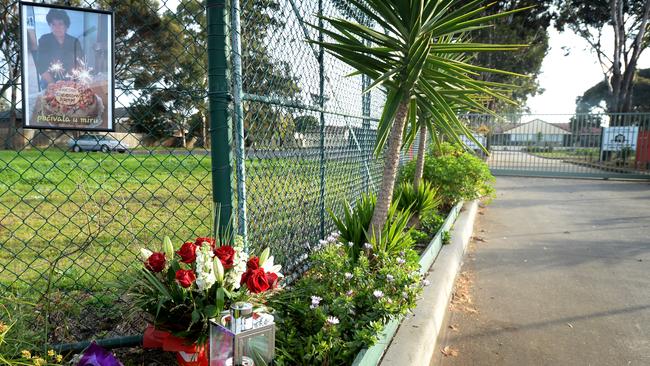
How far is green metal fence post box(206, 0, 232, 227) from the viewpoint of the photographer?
7.93 ft

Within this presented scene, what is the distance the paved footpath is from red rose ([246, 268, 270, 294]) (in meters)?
1.67

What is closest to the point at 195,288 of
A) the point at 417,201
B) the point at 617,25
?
the point at 417,201

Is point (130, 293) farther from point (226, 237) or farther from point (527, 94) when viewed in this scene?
point (527, 94)

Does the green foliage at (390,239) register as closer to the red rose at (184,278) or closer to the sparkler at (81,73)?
the red rose at (184,278)

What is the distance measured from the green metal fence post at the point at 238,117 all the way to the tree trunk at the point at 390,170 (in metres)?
1.24

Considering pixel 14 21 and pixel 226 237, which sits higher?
pixel 14 21

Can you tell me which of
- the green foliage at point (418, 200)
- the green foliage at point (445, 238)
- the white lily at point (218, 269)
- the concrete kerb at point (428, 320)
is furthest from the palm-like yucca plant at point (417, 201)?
the white lily at point (218, 269)

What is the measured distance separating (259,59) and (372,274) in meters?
1.72

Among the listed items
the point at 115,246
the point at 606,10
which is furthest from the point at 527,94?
the point at 115,246

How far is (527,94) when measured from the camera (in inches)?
1892

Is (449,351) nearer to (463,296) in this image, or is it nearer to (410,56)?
(463,296)

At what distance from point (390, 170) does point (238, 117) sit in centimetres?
140

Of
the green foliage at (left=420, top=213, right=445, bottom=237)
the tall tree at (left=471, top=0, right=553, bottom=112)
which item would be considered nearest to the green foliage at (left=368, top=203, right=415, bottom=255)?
the green foliage at (left=420, top=213, right=445, bottom=237)

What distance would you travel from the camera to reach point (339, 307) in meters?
2.51
